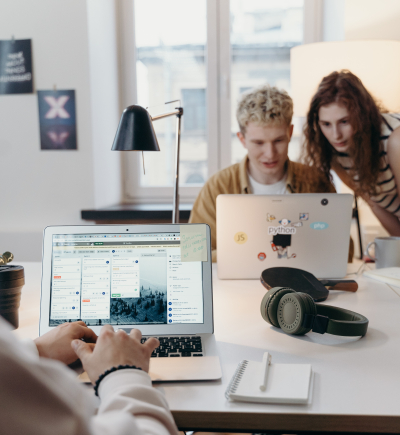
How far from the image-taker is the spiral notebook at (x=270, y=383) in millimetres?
643

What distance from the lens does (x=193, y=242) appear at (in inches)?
36.7

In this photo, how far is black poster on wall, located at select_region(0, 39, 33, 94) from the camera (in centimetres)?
239

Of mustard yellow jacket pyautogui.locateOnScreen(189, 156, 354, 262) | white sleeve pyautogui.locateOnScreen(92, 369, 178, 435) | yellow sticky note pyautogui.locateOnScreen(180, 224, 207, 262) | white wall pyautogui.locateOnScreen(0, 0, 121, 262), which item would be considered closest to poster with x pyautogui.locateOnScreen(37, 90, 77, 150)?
white wall pyautogui.locateOnScreen(0, 0, 121, 262)

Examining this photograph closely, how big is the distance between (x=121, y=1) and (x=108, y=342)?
2607 mm

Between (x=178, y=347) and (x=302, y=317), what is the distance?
0.84 feet

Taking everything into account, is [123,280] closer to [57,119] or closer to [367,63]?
[367,63]

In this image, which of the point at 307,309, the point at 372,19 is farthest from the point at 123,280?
the point at 372,19

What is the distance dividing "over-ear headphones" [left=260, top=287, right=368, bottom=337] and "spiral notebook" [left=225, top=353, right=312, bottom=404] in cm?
15

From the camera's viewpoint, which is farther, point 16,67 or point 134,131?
point 16,67

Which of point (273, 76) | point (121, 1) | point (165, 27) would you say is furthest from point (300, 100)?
point (121, 1)

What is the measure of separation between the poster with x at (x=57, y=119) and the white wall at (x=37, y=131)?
0.03 metres

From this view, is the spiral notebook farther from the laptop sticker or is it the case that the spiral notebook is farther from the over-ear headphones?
the laptop sticker

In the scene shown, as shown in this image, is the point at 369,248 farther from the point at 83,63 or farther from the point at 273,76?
the point at 83,63

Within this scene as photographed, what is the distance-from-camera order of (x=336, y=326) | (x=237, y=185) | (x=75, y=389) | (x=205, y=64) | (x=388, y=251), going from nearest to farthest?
(x=75, y=389) → (x=336, y=326) → (x=388, y=251) → (x=237, y=185) → (x=205, y=64)
